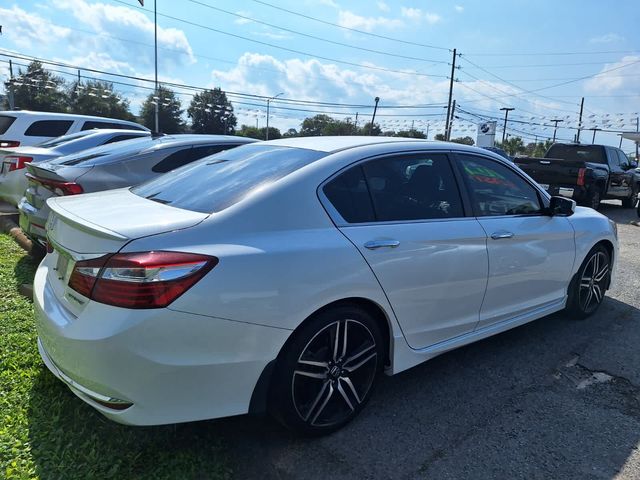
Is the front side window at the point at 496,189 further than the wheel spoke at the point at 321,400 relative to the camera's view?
Yes

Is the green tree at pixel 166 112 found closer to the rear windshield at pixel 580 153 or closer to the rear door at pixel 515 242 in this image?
the rear windshield at pixel 580 153

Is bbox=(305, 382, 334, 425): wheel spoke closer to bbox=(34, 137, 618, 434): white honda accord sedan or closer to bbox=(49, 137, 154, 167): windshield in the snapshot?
bbox=(34, 137, 618, 434): white honda accord sedan

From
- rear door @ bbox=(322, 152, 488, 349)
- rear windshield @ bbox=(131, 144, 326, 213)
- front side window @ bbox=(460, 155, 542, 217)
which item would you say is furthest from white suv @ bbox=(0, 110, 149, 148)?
rear door @ bbox=(322, 152, 488, 349)

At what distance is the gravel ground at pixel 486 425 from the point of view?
8.32 ft

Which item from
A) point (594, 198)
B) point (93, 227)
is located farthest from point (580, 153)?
point (93, 227)

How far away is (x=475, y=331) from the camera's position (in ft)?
11.3

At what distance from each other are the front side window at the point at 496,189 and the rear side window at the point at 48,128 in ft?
31.9

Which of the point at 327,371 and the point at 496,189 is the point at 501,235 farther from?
the point at 327,371

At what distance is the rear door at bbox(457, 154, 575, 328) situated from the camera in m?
3.49

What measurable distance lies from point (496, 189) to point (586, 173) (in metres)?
9.85

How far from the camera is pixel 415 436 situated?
2.80m

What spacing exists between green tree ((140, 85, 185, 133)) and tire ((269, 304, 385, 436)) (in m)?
69.3

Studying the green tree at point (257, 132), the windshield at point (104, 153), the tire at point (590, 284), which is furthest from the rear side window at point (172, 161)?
the green tree at point (257, 132)

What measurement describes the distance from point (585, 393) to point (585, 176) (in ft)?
33.6
